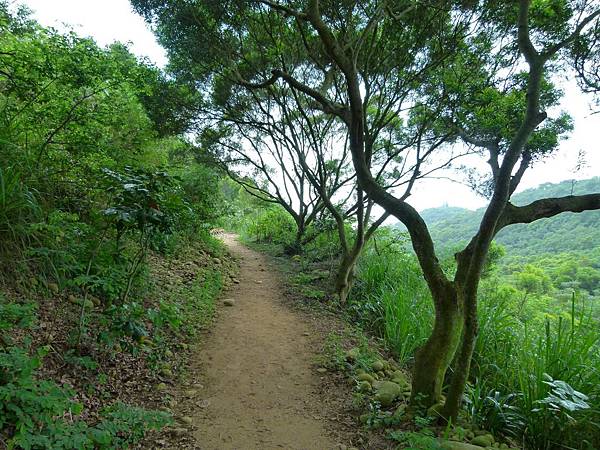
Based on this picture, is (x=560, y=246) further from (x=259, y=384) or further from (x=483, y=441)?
(x=259, y=384)

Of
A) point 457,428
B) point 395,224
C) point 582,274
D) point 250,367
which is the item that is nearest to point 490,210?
point 457,428

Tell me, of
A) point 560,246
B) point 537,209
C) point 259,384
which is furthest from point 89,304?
point 560,246

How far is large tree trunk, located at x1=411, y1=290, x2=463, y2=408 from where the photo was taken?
124 inches

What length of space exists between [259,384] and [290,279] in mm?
4466

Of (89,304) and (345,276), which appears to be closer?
(89,304)

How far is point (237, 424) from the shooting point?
3.02 meters

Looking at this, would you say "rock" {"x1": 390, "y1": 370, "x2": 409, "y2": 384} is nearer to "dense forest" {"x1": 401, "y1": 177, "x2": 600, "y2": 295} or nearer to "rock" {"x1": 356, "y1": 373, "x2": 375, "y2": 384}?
"rock" {"x1": 356, "y1": 373, "x2": 375, "y2": 384}

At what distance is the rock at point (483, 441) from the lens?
2.80 meters

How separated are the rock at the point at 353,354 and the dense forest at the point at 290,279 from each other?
0.03 m

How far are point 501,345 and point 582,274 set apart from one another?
623 centimetres

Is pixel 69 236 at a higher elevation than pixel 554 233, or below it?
below

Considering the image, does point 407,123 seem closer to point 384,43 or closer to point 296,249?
point 384,43

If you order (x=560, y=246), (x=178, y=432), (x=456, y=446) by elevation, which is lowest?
(x=178, y=432)

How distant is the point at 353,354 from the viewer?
14.1 ft
